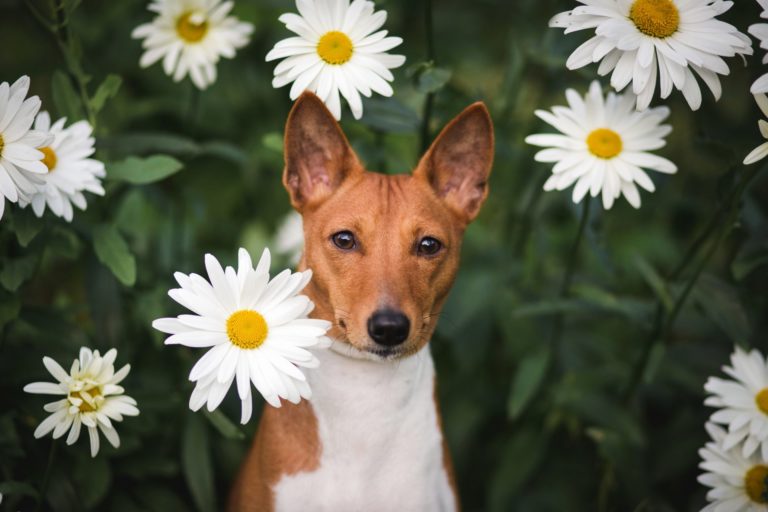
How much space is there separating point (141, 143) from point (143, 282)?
30.6 inches

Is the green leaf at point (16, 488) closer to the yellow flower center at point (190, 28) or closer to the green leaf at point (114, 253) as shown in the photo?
the green leaf at point (114, 253)

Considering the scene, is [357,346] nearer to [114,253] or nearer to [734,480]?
[114,253]

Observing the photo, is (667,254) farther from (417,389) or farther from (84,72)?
(84,72)

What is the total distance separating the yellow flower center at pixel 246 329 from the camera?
2555 mm

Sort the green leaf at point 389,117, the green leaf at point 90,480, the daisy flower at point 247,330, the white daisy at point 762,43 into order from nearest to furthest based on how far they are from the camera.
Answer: the daisy flower at point 247,330, the white daisy at point 762,43, the green leaf at point 90,480, the green leaf at point 389,117

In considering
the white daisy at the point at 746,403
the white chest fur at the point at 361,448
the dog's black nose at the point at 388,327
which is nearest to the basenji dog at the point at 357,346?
the white chest fur at the point at 361,448

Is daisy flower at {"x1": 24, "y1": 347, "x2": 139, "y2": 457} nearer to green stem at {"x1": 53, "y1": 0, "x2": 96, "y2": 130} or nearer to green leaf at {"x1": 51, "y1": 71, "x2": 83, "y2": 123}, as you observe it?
green stem at {"x1": 53, "y1": 0, "x2": 96, "y2": 130}

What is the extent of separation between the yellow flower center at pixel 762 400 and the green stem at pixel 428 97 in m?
1.92

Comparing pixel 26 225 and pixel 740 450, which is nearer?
pixel 26 225

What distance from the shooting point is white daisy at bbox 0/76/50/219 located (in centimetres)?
265

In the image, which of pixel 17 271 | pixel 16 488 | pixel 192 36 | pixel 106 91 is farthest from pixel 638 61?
pixel 16 488

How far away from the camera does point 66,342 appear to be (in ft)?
11.1

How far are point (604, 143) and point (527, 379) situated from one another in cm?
134

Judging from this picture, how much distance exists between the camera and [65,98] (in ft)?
11.1
